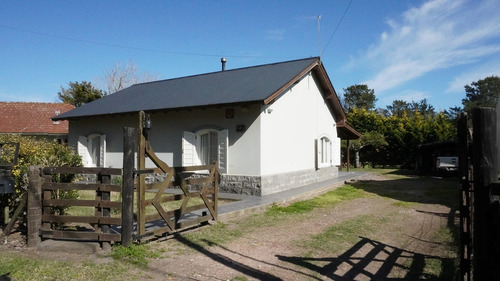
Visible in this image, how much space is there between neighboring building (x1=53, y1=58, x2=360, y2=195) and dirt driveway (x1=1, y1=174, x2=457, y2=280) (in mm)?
3707

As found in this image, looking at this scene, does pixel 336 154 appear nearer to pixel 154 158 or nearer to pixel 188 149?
pixel 188 149

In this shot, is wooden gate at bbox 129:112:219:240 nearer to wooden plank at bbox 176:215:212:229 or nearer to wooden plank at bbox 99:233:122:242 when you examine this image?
wooden plank at bbox 176:215:212:229

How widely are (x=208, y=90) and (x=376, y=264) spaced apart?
10.5 m

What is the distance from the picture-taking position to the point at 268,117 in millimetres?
11859

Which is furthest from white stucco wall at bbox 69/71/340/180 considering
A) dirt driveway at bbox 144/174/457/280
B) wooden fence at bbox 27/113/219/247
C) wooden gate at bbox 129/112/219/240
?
wooden fence at bbox 27/113/219/247

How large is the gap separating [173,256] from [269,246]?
1606 mm

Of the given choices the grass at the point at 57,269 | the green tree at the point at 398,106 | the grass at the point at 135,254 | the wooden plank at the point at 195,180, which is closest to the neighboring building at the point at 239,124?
the wooden plank at the point at 195,180

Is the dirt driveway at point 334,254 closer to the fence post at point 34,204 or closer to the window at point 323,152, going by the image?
the fence post at point 34,204

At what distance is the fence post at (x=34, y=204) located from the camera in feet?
18.3

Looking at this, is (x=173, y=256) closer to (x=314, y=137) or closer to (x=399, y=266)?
(x=399, y=266)

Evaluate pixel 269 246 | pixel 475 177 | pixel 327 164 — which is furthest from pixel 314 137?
pixel 475 177

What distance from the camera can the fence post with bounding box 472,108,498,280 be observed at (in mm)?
2895

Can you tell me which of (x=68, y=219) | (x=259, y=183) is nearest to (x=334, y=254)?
(x=68, y=219)

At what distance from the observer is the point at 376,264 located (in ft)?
16.4
